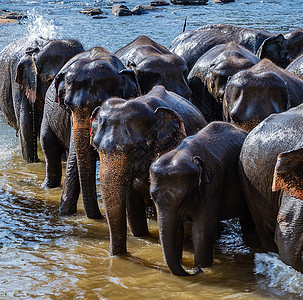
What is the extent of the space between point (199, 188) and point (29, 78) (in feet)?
12.9

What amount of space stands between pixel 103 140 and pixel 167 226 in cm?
92

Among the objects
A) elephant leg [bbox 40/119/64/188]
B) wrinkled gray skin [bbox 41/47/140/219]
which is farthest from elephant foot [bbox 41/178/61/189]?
wrinkled gray skin [bbox 41/47/140/219]

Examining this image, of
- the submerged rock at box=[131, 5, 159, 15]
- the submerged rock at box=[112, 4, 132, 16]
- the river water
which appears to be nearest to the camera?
the river water

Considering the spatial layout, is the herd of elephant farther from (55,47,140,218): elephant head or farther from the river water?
the river water

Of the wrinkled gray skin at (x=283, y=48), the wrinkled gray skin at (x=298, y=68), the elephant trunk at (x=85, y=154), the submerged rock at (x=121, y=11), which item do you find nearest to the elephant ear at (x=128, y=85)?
the elephant trunk at (x=85, y=154)

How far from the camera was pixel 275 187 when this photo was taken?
4051 millimetres

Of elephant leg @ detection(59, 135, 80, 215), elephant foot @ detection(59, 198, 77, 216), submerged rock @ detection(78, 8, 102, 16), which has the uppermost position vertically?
submerged rock @ detection(78, 8, 102, 16)

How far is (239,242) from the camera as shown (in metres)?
5.83

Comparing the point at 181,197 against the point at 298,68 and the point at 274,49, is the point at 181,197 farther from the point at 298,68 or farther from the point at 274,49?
the point at 274,49

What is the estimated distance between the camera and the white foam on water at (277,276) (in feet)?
15.7

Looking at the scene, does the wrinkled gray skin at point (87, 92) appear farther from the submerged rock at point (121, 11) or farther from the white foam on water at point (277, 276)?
the submerged rock at point (121, 11)

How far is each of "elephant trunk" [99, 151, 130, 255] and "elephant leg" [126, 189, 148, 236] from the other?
1.12ft

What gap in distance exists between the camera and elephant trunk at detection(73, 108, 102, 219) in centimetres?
607

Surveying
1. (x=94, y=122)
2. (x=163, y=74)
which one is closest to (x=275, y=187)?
(x=94, y=122)
